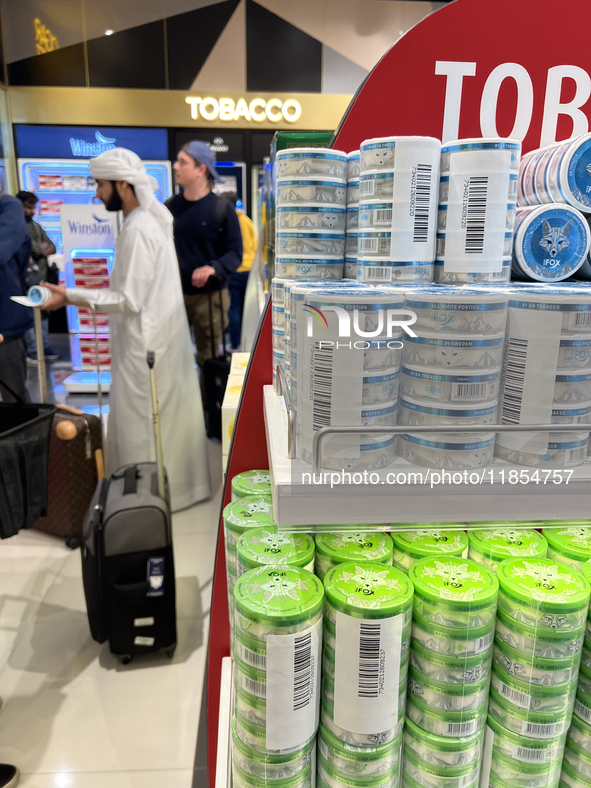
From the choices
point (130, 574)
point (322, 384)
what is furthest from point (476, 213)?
point (130, 574)

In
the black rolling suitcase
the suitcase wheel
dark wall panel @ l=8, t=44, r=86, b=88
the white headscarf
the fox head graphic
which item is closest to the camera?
the fox head graphic

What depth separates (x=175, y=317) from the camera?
318cm

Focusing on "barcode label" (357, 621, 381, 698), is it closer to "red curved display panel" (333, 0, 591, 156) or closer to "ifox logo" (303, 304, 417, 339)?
"ifox logo" (303, 304, 417, 339)

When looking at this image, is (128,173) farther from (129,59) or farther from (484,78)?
(129,59)

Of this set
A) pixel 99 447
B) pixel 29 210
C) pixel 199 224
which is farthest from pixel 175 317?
pixel 29 210

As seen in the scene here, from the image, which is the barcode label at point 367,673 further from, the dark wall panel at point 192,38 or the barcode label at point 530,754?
the dark wall panel at point 192,38

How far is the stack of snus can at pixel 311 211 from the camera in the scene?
3.04ft

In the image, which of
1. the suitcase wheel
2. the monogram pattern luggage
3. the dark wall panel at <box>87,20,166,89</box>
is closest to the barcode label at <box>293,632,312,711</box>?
the monogram pattern luggage

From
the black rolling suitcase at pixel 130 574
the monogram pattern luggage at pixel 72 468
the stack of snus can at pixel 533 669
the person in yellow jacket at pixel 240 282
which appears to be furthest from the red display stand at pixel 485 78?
the person in yellow jacket at pixel 240 282

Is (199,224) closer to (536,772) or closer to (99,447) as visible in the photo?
(99,447)

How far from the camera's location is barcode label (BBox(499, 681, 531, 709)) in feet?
2.61

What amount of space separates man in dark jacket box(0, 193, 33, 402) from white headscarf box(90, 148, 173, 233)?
54 centimetres

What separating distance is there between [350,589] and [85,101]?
6983 mm

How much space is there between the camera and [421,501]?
68cm
